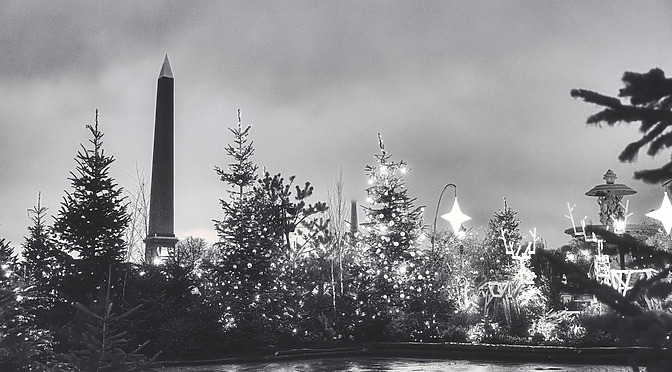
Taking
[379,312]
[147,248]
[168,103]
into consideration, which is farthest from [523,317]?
[168,103]

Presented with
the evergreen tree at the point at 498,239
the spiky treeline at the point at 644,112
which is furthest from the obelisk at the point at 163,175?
the spiky treeline at the point at 644,112

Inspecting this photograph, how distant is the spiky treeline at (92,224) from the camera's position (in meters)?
17.6

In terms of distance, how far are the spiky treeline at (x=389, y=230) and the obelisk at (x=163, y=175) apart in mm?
12806

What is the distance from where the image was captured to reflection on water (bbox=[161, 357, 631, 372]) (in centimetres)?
1512

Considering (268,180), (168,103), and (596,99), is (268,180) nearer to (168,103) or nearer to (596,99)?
(168,103)

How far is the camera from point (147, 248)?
2925 cm

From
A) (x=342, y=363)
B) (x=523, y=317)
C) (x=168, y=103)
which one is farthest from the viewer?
(x=168, y=103)

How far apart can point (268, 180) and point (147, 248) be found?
9.63 m

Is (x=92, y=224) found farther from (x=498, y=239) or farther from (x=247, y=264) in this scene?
(x=498, y=239)

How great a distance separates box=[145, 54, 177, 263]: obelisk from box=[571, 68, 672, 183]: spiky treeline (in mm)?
29969

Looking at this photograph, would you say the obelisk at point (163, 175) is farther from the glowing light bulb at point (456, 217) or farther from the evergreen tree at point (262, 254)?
the glowing light bulb at point (456, 217)

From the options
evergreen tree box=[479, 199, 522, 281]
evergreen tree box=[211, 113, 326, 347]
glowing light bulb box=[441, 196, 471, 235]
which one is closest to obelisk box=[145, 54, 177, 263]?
evergreen tree box=[211, 113, 326, 347]

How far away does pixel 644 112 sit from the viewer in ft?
6.11

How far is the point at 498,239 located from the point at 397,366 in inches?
583
